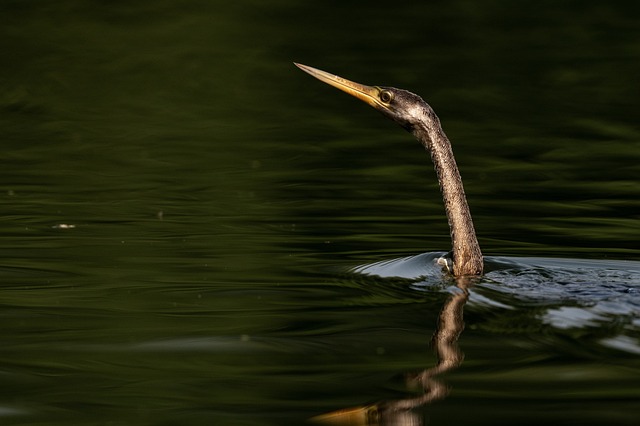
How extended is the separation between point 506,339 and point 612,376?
83cm

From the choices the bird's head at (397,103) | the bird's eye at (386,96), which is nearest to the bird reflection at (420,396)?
the bird's head at (397,103)

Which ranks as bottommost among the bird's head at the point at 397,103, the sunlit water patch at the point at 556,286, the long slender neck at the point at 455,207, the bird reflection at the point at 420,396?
the bird reflection at the point at 420,396

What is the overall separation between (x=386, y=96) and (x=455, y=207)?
0.84m

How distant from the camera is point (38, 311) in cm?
730

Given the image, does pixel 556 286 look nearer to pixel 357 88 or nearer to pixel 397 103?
pixel 397 103

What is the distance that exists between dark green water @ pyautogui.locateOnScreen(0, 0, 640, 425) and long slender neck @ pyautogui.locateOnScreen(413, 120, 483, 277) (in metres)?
0.26

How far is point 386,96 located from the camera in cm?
833

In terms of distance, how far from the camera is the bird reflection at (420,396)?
17.1 ft

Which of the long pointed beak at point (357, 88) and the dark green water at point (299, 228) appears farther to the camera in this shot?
the long pointed beak at point (357, 88)

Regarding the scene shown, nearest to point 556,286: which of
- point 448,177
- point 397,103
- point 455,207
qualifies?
point 455,207

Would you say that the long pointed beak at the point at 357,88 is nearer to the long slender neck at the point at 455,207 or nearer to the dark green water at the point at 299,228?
the long slender neck at the point at 455,207

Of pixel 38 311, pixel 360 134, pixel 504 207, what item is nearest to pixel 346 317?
pixel 38 311

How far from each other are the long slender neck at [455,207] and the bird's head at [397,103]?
0.06m

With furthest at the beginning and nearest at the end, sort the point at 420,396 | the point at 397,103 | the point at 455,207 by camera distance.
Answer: the point at 397,103
the point at 455,207
the point at 420,396
